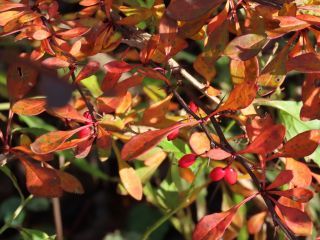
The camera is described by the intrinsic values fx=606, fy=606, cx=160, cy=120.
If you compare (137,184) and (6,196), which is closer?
(137,184)

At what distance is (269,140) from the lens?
85 centimetres

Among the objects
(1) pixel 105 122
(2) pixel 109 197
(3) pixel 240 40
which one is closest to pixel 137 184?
(1) pixel 105 122

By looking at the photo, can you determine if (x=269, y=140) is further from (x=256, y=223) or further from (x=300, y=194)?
(x=256, y=223)

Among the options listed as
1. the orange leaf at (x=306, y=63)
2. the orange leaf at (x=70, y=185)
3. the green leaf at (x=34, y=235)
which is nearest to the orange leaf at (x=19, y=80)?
the orange leaf at (x=70, y=185)

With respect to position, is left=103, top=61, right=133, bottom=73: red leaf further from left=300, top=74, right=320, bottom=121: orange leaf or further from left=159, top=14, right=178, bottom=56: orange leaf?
left=300, top=74, right=320, bottom=121: orange leaf

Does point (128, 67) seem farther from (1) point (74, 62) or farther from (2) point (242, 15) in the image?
(2) point (242, 15)

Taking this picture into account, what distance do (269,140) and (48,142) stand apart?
1.07ft

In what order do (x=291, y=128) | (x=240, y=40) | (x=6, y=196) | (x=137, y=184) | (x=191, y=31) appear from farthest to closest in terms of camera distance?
(x=6, y=196) < (x=291, y=128) < (x=137, y=184) < (x=191, y=31) < (x=240, y=40)

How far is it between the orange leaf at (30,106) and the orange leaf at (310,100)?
40 cm

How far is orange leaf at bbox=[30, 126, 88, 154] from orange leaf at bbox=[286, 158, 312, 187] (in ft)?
1.28

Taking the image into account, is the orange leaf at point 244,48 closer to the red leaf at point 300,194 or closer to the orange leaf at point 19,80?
the red leaf at point 300,194

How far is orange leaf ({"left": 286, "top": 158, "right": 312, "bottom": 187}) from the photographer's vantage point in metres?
1.03

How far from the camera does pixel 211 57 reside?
2.98 ft

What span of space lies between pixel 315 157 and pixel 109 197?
1.06 meters
